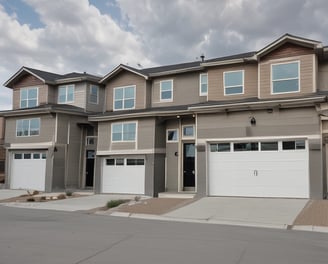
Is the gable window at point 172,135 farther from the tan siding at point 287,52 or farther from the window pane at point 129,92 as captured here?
the tan siding at point 287,52

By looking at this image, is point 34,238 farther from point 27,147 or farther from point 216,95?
point 27,147

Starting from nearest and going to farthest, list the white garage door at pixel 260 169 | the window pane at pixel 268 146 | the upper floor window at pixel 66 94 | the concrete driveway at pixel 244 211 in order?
1. the concrete driveway at pixel 244 211
2. the white garage door at pixel 260 169
3. the window pane at pixel 268 146
4. the upper floor window at pixel 66 94

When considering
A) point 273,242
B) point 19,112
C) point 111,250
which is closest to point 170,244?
point 111,250

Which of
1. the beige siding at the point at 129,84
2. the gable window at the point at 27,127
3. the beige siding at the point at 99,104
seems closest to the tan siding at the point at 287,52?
the beige siding at the point at 129,84

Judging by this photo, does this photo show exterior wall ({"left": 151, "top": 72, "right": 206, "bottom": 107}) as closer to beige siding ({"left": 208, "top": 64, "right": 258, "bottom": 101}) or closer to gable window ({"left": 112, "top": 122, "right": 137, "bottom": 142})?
beige siding ({"left": 208, "top": 64, "right": 258, "bottom": 101})

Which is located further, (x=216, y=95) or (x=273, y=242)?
(x=216, y=95)

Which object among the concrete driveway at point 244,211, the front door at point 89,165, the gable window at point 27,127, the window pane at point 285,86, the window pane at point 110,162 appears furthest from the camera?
the front door at point 89,165

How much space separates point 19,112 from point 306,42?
1880 cm

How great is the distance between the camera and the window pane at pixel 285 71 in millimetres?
18531

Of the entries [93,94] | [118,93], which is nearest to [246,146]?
[118,93]

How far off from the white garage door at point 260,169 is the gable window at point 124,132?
536 cm

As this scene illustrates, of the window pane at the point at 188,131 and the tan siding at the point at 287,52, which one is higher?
the tan siding at the point at 287,52

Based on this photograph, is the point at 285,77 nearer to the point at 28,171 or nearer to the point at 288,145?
the point at 288,145

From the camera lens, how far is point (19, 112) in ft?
87.1
